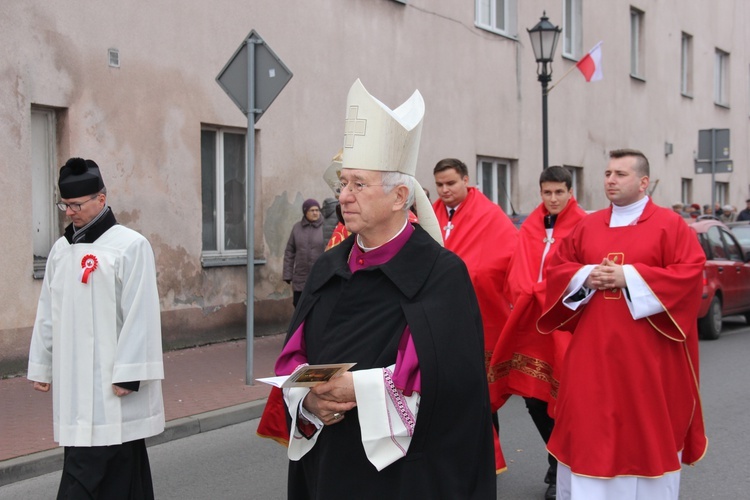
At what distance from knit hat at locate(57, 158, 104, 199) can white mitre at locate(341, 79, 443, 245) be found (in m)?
1.95

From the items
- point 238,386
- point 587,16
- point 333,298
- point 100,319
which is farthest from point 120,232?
point 587,16

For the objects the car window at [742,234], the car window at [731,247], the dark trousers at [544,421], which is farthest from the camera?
the car window at [742,234]

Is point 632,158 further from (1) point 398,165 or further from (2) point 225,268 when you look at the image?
(2) point 225,268

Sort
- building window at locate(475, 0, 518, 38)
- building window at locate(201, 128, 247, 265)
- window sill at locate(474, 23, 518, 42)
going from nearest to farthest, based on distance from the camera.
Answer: building window at locate(201, 128, 247, 265), window sill at locate(474, 23, 518, 42), building window at locate(475, 0, 518, 38)

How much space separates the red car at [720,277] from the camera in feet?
45.2

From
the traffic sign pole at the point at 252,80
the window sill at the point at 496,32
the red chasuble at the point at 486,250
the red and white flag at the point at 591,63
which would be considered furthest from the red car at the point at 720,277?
the red chasuble at the point at 486,250

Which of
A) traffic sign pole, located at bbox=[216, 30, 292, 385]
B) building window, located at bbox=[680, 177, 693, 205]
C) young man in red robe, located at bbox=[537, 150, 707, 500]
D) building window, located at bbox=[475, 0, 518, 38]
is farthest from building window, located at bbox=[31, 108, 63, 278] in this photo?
building window, located at bbox=[680, 177, 693, 205]

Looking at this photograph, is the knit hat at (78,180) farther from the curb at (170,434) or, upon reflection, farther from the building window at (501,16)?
the building window at (501,16)

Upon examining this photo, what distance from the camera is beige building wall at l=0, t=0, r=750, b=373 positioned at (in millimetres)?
9641

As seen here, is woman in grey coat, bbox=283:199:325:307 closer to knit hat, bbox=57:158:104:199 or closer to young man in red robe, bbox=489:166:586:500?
young man in red robe, bbox=489:166:586:500

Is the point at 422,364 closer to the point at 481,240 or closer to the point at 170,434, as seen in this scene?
the point at 481,240

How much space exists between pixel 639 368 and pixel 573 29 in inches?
693

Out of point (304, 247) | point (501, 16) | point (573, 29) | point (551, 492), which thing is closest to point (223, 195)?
point (304, 247)

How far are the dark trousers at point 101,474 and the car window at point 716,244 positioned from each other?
1134cm
